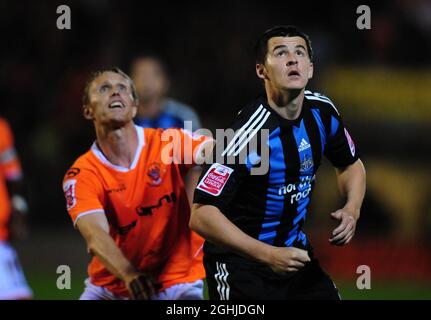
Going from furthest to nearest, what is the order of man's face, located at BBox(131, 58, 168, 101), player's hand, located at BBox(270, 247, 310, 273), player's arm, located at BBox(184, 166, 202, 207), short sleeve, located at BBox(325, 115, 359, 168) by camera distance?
man's face, located at BBox(131, 58, 168, 101) → player's arm, located at BBox(184, 166, 202, 207) → short sleeve, located at BBox(325, 115, 359, 168) → player's hand, located at BBox(270, 247, 310, 273)

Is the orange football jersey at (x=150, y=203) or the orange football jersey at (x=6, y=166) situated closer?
the orange football jersey at (x=150, y=203)

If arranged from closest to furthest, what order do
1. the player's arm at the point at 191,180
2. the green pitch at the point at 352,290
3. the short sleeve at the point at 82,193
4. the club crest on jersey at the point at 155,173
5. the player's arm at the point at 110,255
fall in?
1. the player's arm at the point at 110,255
2. the short sleeve at the point at 82,193
3. the club crest on jersey at the point at 155,173
4. the player's arm at the point at 191,180
5. the green pitch at the point at 352,290

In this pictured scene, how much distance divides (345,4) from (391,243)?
4.36 metres

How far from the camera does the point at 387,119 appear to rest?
12680 millimetres

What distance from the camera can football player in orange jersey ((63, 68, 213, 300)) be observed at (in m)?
5.72

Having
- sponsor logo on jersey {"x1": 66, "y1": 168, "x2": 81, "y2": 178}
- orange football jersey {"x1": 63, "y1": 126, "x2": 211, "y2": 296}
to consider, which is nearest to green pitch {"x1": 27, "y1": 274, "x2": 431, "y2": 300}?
orange football jersey {"x1": 63, "y1": 126, "x2": 211, "y2": 296}

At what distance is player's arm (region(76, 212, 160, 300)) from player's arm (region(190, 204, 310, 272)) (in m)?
0.50

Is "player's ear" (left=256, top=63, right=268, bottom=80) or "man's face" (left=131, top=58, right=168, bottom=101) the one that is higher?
"player's ear" (left=256, top=63, right=268, bottom=80)

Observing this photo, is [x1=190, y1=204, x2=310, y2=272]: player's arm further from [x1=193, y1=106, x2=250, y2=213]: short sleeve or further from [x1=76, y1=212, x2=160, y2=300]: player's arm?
[x1=76, y1=212, x2=160, y2=300]: player's arm

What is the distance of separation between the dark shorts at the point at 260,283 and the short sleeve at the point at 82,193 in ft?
2.88

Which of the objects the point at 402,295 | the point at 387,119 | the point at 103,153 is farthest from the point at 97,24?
the point at 103,153

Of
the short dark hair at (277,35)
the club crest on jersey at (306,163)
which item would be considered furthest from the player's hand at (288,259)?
the short dark hair at (277,35)

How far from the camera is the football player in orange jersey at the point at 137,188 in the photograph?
5.72 meters

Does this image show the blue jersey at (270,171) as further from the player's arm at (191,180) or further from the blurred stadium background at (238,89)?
the blurred stadium background at (238,89)
